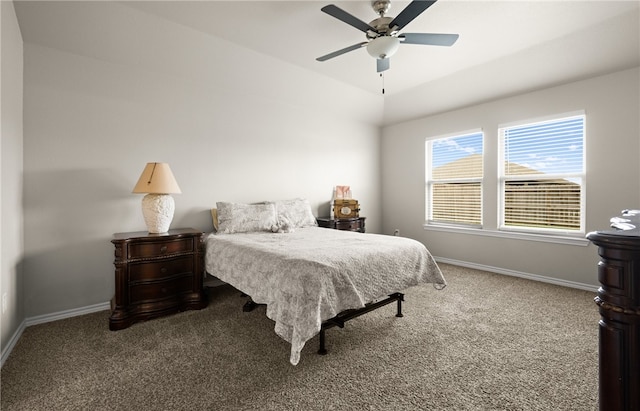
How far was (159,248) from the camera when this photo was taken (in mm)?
2738

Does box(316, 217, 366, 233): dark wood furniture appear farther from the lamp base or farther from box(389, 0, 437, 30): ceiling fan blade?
box(389, 0, 437, 30): ceiling fan blade

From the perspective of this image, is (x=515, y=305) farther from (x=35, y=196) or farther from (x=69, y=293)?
(x=35, y=196)

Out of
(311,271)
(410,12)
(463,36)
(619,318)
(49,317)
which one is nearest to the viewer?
(619,318)

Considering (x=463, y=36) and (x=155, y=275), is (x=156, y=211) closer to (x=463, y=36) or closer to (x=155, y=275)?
(x=155, y=275)

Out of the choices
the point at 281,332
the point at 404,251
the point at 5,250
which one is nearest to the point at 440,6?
the point at 404,251

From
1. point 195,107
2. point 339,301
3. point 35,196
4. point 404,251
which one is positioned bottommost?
point 339,301

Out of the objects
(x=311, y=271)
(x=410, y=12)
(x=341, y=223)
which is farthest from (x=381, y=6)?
(x=341, y=223)

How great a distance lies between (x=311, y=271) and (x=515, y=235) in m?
3.50

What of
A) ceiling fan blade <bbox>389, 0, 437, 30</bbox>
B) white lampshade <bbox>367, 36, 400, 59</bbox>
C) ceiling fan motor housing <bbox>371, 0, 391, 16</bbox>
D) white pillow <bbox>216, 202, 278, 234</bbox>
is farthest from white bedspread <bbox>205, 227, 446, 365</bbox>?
ceiling fan motor housing <bbox>371, 0, 391, 16</bbox>

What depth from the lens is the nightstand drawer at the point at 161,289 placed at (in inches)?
103

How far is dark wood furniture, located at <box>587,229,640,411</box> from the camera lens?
0.79 m

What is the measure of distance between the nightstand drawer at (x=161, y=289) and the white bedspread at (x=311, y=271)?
0.25 metres

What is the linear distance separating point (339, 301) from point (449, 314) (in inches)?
54.7

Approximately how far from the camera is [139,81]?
124 inches
